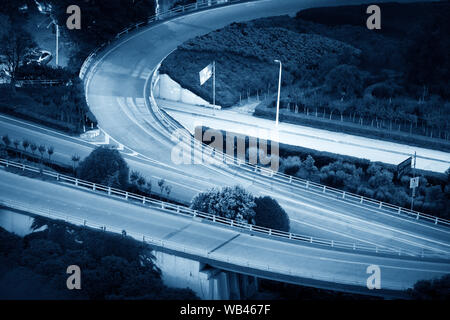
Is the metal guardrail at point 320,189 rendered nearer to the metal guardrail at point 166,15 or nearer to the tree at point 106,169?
the tree at point 106,169

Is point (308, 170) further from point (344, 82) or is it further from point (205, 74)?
point (205, 74)

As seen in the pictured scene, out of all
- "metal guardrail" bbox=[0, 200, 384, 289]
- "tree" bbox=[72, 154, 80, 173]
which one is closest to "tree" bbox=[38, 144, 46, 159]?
"tree" bbox=[72, 154, 80, 173]

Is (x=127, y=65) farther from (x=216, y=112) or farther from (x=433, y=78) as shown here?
(x=433, y=78)

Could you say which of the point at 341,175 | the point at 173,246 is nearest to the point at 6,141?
the point at 173,246

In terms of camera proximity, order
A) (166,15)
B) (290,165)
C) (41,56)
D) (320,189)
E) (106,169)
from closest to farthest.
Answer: (106,169), (320,189), (290,165), (41,56), (166,15)

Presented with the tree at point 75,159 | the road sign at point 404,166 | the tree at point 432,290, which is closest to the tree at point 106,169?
the tree at point 75,159

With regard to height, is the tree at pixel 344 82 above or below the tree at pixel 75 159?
above

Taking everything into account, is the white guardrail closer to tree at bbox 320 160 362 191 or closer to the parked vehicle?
tree at bbox 320 160 362 191
